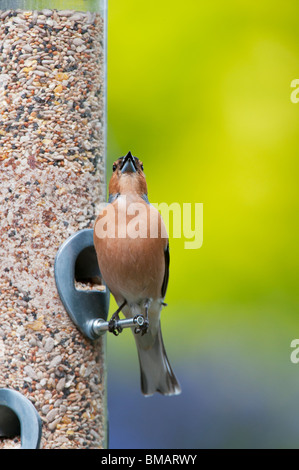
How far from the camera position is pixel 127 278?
5.95m

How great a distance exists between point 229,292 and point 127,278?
3.79 ft

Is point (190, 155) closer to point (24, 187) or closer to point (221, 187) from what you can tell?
point (221, 187)

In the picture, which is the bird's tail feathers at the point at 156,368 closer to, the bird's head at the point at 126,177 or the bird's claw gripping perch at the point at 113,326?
the bird's claw gripping perch at the point at 113,326

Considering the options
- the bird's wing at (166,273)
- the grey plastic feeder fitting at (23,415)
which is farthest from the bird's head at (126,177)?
the grey plastic feeder fitting at (23,415)

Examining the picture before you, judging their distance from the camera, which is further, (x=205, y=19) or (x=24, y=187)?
(x=205, y=19)

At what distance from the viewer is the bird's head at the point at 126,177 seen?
19.6ft

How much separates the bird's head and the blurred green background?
26.9 inches

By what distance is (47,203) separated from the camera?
5.71 meters

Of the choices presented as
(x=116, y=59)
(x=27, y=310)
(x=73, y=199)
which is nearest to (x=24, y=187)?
(x=73, y=199)

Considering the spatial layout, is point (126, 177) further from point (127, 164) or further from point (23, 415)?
point (23, 415)

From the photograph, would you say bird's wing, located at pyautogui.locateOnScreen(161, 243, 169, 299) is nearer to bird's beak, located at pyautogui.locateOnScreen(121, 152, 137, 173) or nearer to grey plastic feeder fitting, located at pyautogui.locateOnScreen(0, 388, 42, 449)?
bird's beak, located at pyautogui.locateOnScreen(121, 152, 137, 173)

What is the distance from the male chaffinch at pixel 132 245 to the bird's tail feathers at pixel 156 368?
25 cm
